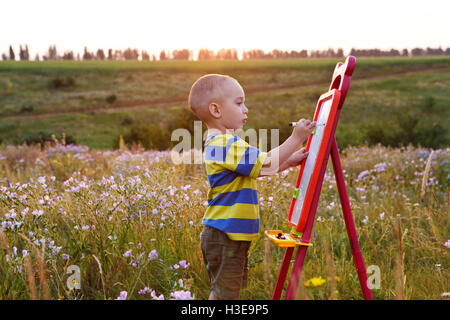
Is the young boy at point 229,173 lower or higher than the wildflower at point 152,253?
higher

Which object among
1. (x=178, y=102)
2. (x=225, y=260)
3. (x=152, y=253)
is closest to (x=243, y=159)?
(x=225, y=260)

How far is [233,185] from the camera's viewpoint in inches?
102

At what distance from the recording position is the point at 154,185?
163 inches

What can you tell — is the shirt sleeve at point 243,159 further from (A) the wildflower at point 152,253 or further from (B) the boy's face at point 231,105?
(A) the wildflower at point 152,253

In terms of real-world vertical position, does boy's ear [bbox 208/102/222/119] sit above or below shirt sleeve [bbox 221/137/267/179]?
above

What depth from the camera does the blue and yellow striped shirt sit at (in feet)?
8.11

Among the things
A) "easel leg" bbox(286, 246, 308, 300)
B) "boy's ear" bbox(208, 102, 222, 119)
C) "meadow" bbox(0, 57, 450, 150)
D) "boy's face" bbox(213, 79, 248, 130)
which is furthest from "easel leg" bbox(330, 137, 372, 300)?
"meadow" bbox(0, 57, 450, 150)

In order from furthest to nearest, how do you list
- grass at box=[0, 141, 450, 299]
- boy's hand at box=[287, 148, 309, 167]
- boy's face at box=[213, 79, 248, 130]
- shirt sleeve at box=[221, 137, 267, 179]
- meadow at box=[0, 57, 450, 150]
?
meadow at box=[0, 57, 450, 150] < grass at box=[0, 141, 450, 299] < boy's hand at box=[287, 148, 309, 167] < boy's face at box=[213, 79, 248, 130] < shirt sleeve at box=[221, 137, 267, 179]

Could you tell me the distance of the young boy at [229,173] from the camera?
2.49m

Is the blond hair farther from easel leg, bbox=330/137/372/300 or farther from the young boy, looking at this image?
easel leg, bbox=330/137/372/300

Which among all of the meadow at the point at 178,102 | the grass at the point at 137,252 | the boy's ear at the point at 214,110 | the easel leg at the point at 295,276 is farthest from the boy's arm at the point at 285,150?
the meadow at the point at 178,102

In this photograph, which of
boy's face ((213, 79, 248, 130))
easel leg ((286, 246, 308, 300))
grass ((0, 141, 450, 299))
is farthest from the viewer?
grass ((0, 141, 450, 299))

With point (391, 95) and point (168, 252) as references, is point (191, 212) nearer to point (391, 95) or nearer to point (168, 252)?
point (168, 252)

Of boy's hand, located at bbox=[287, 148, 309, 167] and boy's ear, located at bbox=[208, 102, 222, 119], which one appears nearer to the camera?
boy's ear, located at bbox=[208, 102, 222, 119]
